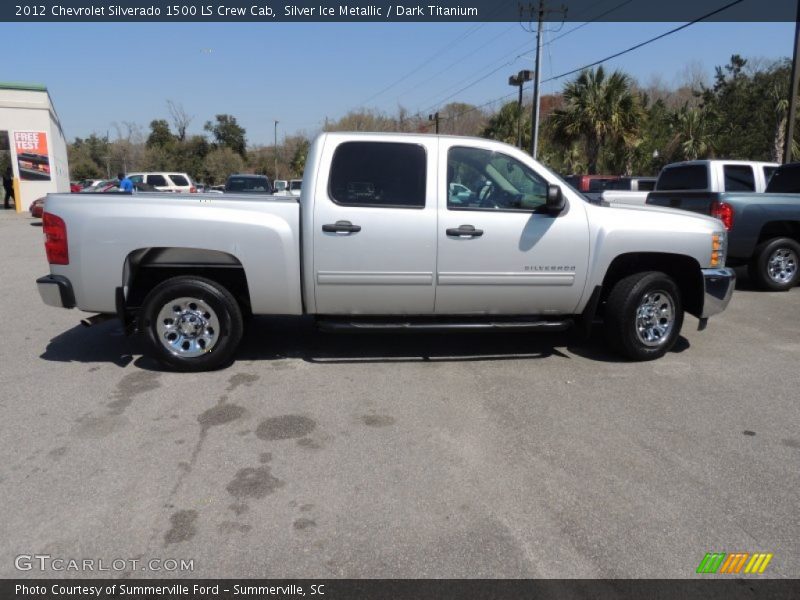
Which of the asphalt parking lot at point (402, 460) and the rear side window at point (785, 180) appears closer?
the asphalt parking lot at point (402, 460)

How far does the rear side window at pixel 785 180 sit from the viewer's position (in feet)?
32.8

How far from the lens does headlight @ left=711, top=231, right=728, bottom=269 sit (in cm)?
563

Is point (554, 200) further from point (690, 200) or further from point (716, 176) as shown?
point (716, 176)

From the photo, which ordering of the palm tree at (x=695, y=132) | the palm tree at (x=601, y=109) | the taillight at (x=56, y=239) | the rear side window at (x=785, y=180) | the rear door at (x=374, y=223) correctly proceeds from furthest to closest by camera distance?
the palm tree at (x=695, y=132)
the palm tree at (x=601, y=109)
the rear side window at (x=785, y=180)
the rear door at (x=374, y=223)
the taillight at (x=56, y=239)

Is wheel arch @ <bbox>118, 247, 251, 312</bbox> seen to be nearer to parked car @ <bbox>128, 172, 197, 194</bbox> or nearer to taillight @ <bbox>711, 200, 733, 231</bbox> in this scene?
taillight @ <bbox>711, 200, 733, 231</bbox>

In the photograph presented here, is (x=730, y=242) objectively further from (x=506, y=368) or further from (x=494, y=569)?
(x=494, y=569)

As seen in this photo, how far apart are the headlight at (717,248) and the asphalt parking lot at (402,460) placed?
38.5 inches

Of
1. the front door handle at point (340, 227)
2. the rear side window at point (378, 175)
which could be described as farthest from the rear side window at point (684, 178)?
the front door handle at point (340, 227)

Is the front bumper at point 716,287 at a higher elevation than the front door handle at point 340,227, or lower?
lower

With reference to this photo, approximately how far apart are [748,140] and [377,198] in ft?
115

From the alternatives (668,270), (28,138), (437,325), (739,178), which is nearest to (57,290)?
(437,325)

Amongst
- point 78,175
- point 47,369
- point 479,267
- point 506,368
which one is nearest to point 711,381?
point 506,368

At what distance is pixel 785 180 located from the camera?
1016 centimetres

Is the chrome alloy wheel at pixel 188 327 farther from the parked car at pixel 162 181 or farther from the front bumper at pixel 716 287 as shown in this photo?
the parked car at pixel 162 181
